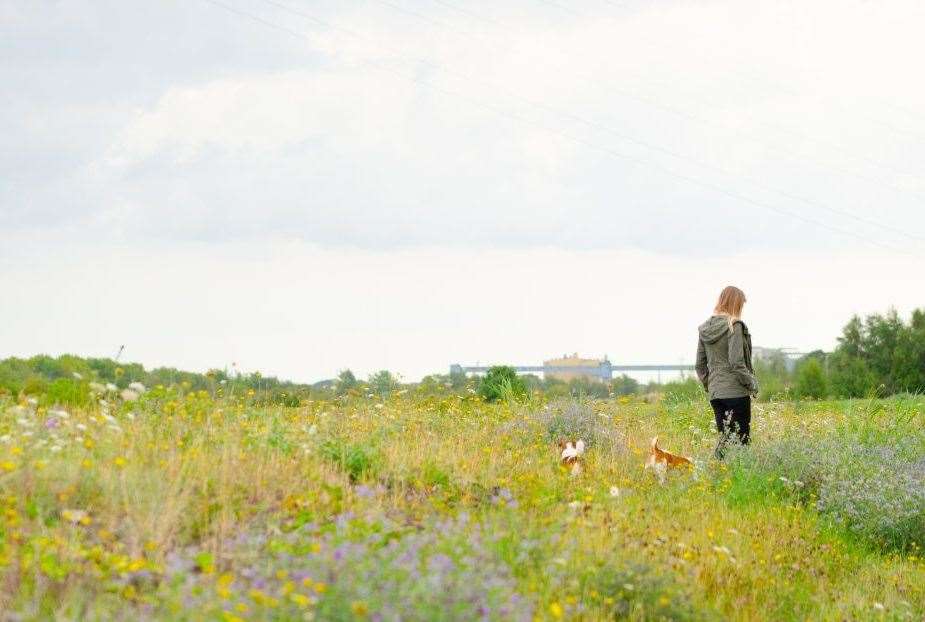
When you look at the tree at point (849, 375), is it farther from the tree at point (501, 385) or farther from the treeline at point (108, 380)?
the treeline at point (108, 380)

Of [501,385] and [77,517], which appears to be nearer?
[77,517]

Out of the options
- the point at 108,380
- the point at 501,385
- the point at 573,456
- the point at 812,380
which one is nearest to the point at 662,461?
the point at 573,456

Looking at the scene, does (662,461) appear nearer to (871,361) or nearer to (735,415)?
(735,415)

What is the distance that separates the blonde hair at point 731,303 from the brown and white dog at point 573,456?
7.82ft

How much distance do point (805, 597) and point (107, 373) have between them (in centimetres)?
760

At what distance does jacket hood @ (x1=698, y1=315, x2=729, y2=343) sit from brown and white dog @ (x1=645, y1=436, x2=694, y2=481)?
1546 millimetres

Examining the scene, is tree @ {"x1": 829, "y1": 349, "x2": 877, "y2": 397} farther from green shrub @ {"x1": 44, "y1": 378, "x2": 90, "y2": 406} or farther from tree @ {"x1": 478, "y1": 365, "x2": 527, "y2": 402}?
green shrub @ {"x1": 44, "y1": 378, "x2": 90, "y2": 406}

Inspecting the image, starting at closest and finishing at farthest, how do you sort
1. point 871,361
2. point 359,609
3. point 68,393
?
point 359,609, point 68,393, point 871,361

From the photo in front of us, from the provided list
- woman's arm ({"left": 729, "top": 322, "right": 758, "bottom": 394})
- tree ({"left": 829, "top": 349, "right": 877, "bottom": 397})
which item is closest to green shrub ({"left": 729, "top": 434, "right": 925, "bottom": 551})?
woman's arm ({"left": 729, "top": 322, "right": 758, "bottom": 394})

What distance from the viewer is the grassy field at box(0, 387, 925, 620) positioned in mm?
4531

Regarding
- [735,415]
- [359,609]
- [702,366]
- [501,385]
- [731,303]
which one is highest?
[731,303]

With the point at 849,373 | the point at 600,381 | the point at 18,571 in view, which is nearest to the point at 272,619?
the point at 18,571

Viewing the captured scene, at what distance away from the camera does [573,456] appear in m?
9.68

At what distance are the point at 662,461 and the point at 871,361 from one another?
3560cm
